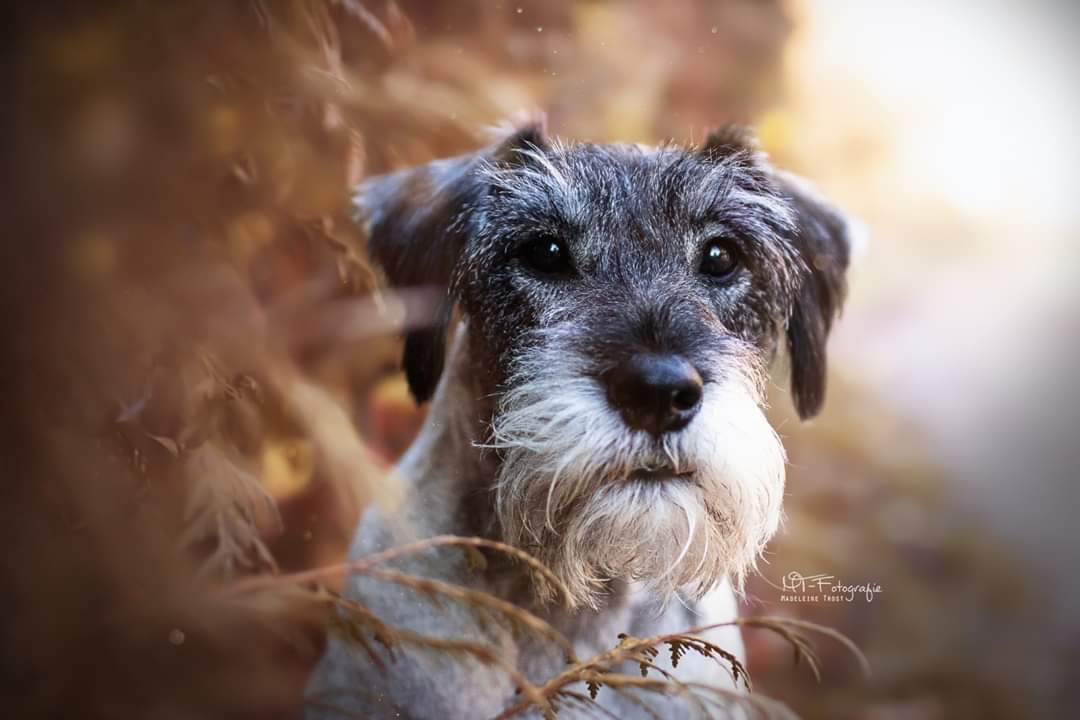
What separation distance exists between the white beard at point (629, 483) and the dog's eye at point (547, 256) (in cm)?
12

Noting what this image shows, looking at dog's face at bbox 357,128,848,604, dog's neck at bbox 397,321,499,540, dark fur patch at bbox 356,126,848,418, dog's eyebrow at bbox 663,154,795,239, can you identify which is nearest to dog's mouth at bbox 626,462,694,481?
dog's face at bbox 357,128,848,604

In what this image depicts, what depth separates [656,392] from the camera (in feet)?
2.98

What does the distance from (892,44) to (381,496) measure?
98cm

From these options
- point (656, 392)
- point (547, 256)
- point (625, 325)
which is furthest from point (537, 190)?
point (656, 392)

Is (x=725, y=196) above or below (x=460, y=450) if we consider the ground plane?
above

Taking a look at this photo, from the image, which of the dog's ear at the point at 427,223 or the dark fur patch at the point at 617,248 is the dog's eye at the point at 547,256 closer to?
the dark fur patch at the point at 617,248

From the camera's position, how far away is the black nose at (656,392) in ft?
2.99

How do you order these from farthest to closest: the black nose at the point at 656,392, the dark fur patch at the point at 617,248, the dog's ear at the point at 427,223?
the dog's ear at the point at 427,223 → the dark fur patch at the point at 617,248 → the black nose at the point at 656,392

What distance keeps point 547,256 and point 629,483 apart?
0.31 m

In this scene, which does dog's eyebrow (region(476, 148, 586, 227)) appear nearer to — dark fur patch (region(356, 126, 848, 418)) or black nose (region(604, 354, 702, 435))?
dark fur patch (region(356, 126, 848, 418))

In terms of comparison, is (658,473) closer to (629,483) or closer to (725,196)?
(629,483)

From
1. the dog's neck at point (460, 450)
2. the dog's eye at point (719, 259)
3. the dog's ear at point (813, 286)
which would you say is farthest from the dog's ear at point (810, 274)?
the dog's neck at point (460, 450)

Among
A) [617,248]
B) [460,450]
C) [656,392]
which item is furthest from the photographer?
[460,450]

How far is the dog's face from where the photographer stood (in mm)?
953
